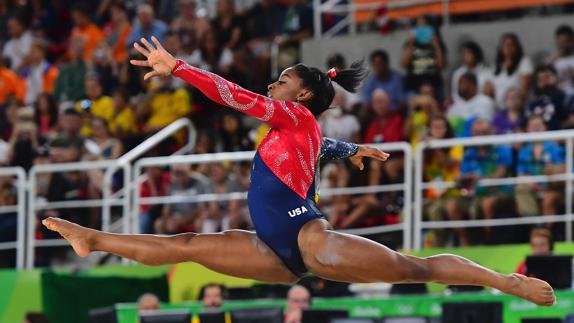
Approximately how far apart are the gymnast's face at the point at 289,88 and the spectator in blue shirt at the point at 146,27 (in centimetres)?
884

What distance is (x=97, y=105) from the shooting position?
15.5 meters

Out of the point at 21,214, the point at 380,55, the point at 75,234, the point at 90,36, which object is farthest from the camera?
the point at 90,36

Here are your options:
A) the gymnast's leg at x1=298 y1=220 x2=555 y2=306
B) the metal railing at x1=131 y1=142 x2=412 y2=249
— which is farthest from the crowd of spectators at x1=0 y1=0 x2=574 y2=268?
the gymnast's leg at x1=298 y1=220 x2=555 y2=306

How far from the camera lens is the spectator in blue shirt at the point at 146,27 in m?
16.3

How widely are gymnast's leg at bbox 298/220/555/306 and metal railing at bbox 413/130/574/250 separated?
3969 millimetres

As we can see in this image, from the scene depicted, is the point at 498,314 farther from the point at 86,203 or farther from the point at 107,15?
the point at 107,15

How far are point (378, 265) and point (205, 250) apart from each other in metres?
0.98

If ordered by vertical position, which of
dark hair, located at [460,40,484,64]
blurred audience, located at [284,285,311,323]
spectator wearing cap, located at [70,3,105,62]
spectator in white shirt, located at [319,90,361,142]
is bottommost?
blurred audience, located at [284,285,311,323]

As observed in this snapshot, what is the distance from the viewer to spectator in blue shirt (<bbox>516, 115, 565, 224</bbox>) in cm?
1137

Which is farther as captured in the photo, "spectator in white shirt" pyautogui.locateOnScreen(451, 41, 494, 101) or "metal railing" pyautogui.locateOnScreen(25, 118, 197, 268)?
"spectator in white shirt" pyautogui.locateOnScreen(451, 41, 494, 101)

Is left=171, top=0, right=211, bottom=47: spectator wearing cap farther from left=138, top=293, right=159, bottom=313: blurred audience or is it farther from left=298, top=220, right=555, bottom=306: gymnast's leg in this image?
left=298, top=220, right=555, bottom=306: gymnast's leg

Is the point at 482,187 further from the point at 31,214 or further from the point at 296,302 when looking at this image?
the point at 31,214

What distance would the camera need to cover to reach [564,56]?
42.7 feet

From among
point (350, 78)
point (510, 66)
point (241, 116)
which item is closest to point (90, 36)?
point (241, 116)
